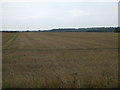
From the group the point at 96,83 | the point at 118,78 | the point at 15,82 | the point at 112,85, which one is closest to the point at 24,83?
the point at 15,82

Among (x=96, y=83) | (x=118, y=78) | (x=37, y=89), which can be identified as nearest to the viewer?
(x=37, y=89)

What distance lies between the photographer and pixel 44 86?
7059 millimetres

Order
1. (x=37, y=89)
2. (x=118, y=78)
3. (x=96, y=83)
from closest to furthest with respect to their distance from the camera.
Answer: (x=37, y=89) → (x=96, y=83) → (x=118, y=78)

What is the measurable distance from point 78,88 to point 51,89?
774 mm

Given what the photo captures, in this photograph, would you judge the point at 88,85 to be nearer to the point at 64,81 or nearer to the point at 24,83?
the point at 64,81

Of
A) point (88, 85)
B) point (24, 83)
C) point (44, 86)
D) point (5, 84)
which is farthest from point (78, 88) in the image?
point (5, 84)

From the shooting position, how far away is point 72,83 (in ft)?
24.2

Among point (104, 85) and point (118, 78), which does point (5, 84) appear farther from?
point (118, 78)

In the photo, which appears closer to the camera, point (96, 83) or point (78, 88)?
point (78, 88)

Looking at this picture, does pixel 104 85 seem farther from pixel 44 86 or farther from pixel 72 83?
pixel 44 86

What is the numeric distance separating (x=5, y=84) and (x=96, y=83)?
111 inches

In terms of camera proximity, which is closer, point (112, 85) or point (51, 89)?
point (51, 89)

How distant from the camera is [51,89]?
6816mm

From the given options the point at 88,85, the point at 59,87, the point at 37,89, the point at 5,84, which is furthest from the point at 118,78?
the point at 5,84
